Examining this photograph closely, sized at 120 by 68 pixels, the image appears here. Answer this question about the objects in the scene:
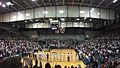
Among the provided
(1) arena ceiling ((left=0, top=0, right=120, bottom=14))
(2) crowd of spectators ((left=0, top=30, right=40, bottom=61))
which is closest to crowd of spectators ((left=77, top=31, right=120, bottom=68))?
(1) arena ceiling ((left=0, top=0, right=120, bottom=14))

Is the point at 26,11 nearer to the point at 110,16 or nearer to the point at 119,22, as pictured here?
the point at 110,16

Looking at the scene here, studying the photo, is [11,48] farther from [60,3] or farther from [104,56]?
[104,56]

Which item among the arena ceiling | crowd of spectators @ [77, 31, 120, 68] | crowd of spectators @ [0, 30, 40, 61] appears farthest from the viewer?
the arena ceiling

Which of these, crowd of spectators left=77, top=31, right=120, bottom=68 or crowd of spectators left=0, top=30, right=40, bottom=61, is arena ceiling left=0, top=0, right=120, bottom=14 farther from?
crowd of spectators left=0, top=30, right=40, bottom=61

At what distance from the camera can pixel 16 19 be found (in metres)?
37.4

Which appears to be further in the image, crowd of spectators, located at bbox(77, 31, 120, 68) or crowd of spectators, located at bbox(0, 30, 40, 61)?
crowd of spectators, located at bbox(0, 30, 40, 61)

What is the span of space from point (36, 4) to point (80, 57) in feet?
33.7

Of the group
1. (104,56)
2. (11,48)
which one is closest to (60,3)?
(11,48)

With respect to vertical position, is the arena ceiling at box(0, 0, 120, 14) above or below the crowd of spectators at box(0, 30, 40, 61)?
above

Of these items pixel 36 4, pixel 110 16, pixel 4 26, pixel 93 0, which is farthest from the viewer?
pixel 4 26

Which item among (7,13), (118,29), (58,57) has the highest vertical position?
(7,13)

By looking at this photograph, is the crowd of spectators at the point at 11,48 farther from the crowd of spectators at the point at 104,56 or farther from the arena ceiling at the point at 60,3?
the crowd of spectators at the point at 104,56

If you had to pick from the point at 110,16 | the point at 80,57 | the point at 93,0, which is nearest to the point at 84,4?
the point at 93,0

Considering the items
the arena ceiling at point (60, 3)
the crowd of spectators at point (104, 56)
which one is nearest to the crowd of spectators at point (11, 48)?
the arena ceiling at point (60, 3)
